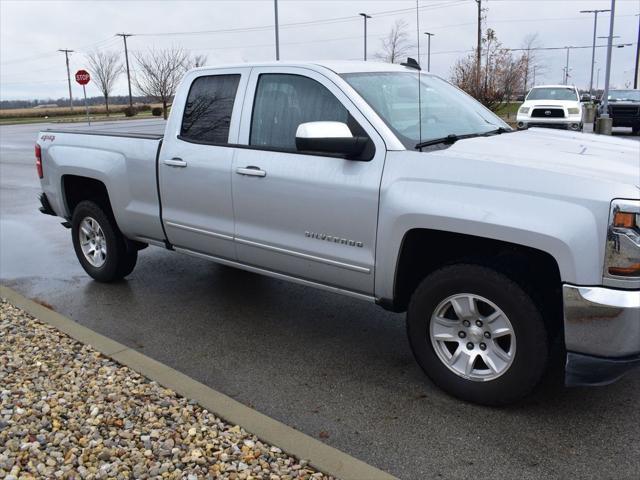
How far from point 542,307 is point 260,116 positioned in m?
2.33

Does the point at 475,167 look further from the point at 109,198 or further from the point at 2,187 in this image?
the point at 2,187

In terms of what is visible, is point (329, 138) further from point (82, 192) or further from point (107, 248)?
point (82, 192)

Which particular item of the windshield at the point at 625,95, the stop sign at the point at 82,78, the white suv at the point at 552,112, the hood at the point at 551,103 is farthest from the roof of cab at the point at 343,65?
the stop sign at the point at 82,78

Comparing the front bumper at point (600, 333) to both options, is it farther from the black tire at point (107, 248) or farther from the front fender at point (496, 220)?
the black tire at point (107, 248)

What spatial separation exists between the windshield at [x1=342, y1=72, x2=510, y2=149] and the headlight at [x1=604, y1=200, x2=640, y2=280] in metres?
1.23

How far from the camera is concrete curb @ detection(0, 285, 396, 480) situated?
2.96 meters

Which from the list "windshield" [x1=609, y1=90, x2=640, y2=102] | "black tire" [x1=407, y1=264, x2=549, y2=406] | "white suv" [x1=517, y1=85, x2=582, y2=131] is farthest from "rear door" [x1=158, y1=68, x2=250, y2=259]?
"windshield" [x1=609, y1=90, x2=640, y2=102]

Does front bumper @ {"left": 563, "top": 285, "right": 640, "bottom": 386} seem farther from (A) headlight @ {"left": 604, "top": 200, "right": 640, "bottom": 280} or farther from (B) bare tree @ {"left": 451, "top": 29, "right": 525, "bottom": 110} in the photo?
(B) bare tree @ {"left": 451, "top": 29, "right": 525, "bottom": 110}

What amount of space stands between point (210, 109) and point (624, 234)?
312 centimetres

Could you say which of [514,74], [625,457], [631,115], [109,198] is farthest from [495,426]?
[514,74]

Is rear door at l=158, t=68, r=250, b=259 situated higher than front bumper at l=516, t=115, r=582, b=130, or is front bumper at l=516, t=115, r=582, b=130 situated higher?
rear door at l=158, t=68, r=250, b=259

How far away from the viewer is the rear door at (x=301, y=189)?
12.8 ft

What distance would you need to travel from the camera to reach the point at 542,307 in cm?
340

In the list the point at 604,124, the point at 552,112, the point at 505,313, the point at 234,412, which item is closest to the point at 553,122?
the point at 552,112
